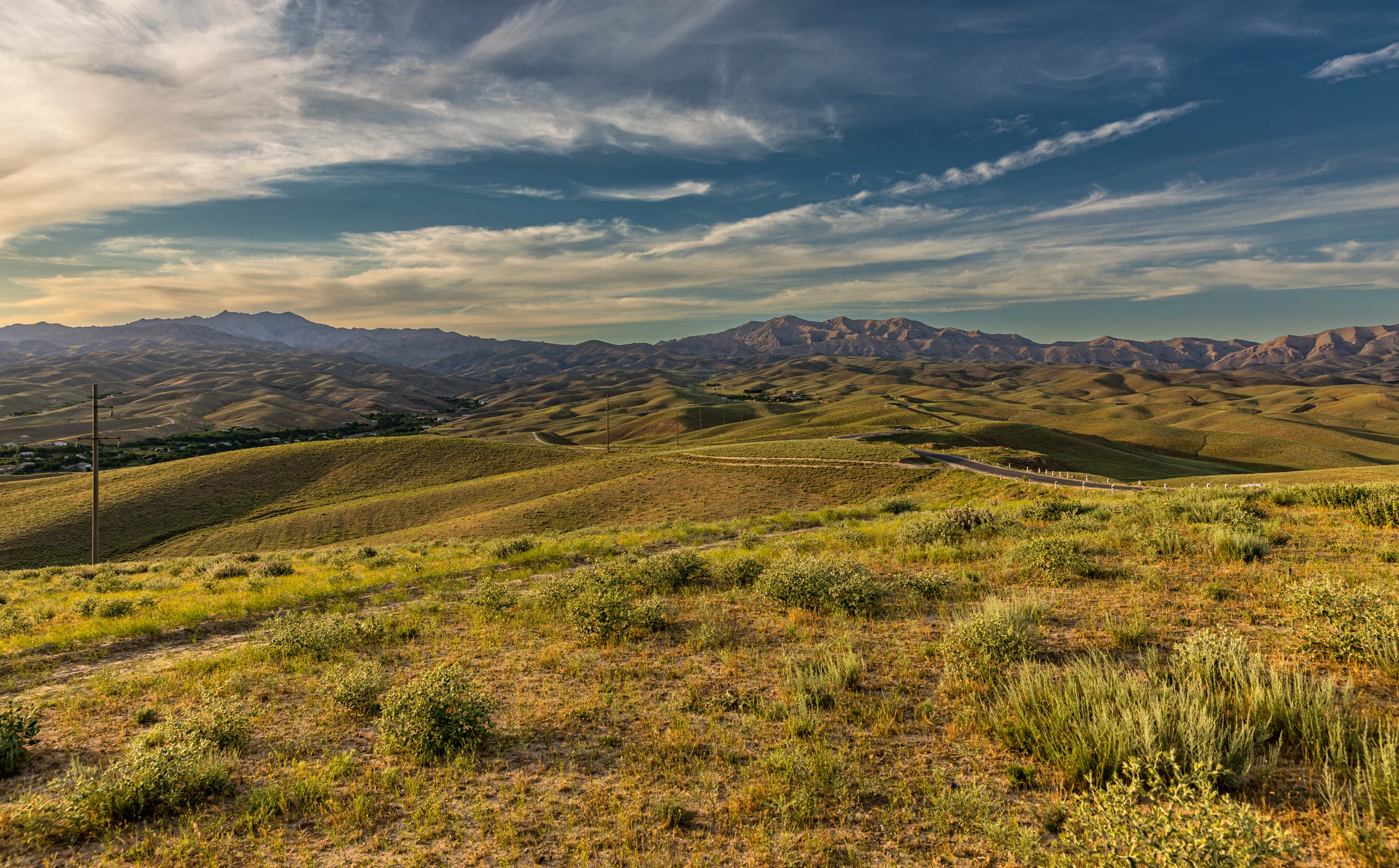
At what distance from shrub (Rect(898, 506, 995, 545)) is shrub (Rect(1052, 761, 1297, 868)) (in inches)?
501

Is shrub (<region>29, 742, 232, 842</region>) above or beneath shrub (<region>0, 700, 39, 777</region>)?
above

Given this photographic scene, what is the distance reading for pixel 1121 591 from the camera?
11.1 meters

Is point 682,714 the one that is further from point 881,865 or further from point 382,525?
point 382,525

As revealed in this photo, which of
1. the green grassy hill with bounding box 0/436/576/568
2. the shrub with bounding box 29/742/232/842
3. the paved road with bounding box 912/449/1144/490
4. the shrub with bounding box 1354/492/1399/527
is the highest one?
the shrub with bounding box 1354/492/1399/527

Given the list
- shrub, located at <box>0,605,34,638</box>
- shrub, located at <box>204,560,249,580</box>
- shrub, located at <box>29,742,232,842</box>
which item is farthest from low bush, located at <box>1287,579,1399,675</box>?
shrub, located at <box>204,560,249,580</box>

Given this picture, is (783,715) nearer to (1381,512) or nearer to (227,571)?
(1381,512)

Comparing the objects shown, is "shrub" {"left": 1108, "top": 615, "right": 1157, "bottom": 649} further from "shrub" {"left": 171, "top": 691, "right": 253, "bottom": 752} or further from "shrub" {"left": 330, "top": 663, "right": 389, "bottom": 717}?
"shrub" {"left": 171, "top": 691, "right": 253, "bottom": 752}

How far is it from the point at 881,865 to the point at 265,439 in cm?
19574

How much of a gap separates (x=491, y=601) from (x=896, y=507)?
76.5 feet

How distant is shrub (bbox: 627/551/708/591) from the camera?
583 inches

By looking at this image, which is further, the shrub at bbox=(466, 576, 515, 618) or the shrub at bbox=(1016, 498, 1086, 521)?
the shrub at bbox=(1016, 498, 1086, 521)

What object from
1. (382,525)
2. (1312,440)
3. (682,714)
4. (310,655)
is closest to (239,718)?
(310,655)

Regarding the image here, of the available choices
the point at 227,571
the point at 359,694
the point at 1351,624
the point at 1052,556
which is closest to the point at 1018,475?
the point at 1052,556

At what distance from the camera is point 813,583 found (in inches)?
484
